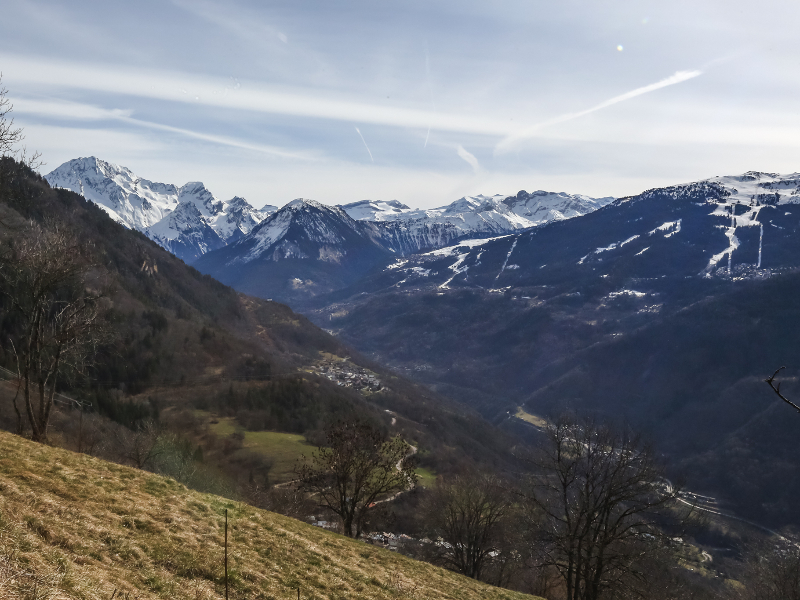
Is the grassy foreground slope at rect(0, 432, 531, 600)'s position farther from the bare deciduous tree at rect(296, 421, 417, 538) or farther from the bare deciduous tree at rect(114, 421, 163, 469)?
the bare deciduous tree at rect(114, 421, 163, 469)

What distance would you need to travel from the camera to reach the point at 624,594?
42.3m

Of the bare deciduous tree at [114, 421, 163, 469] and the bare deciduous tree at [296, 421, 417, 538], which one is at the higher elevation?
the bare deciduous tree at [296, 421, 417, 538]

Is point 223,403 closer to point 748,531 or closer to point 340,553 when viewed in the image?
point 340,553

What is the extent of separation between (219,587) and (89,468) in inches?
404

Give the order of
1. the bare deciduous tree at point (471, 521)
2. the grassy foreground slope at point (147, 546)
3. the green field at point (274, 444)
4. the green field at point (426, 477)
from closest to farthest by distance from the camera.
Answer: the grassy foreground slope at point (147, 546)
the bare deciduous tree at point (471, 521)
the green field at point (274, 444)
the green field at point (426, 477)

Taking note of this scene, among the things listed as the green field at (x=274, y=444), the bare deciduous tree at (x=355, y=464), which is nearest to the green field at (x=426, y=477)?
the green field at (x=274, y=444)

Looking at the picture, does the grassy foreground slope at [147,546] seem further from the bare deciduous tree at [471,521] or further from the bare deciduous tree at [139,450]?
the bare deciduous tree at [139,450]

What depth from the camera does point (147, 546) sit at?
14758 millimetres

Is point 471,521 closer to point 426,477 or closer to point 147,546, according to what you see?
point 147,546

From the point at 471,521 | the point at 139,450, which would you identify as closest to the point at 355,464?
the point at 471,521

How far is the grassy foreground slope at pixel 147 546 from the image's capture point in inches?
465

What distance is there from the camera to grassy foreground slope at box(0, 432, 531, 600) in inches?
465

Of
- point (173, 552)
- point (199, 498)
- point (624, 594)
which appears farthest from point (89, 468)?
point (624, 594)

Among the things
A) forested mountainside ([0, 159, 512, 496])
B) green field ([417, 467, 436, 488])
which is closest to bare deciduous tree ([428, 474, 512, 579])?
forested mountainside ([0, 159, 512, 496])
